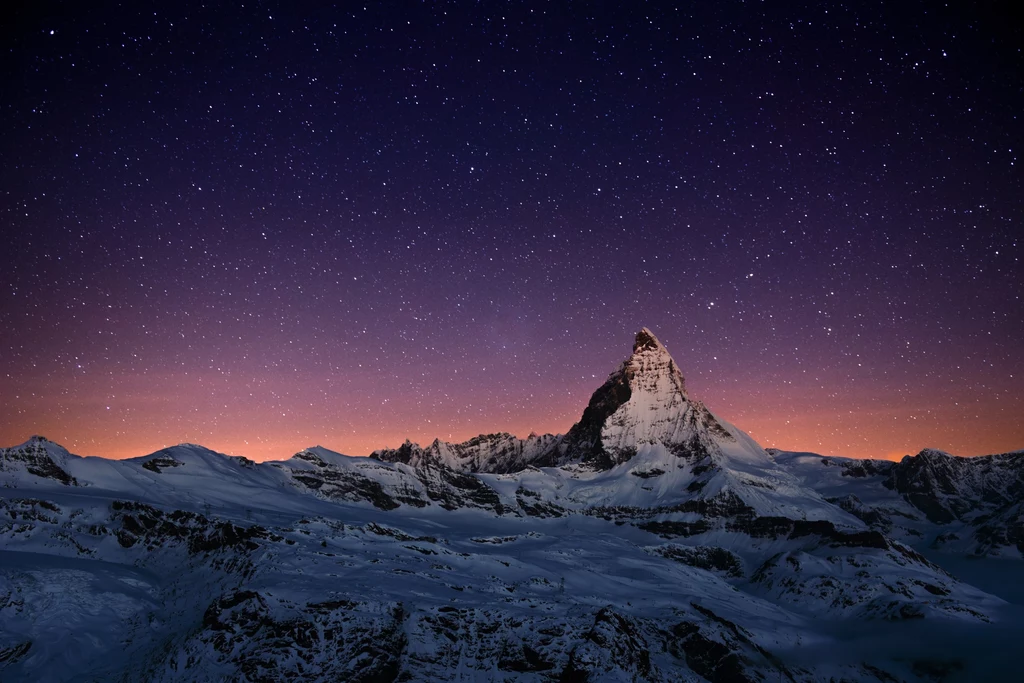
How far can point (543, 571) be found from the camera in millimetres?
188375

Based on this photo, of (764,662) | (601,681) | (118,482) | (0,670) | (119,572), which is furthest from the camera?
(118,482)

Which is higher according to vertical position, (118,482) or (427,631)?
(118,482)

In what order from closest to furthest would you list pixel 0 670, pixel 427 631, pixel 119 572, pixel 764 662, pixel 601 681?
pixel 0 670 → pixel 601 681 → pixel 427 631 → pixel 119 572 → pixel 764 662

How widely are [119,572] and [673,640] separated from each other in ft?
385

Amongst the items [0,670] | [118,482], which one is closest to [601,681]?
[0,670]

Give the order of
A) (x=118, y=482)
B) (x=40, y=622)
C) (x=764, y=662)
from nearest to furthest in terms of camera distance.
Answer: (x=40, y=622)
(x=764, y=662)
(x=118, y=482)

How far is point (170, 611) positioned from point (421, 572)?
5322 cm

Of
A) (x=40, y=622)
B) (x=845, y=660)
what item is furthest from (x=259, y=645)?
(x=845, y=660)

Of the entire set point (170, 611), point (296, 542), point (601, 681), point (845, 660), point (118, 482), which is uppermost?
point (118, 482)

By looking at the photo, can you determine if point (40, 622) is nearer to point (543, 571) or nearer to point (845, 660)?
point (543, 571)

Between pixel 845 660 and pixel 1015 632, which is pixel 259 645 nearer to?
pixel 845 660

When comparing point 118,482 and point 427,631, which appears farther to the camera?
point 118,482

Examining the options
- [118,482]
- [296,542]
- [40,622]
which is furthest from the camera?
[118,482]

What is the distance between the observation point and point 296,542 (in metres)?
143
